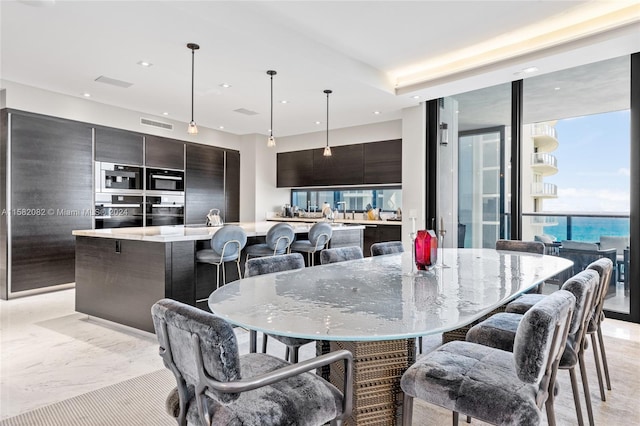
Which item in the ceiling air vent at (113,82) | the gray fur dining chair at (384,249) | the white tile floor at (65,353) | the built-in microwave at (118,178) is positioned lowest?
the white tile floor at (65,353)

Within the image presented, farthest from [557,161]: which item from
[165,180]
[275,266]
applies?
[165,180]

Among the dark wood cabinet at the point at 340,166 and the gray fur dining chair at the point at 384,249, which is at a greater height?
the dark wood cabinet at the point at 340,166

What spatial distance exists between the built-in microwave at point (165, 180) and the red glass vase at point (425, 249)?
5.09 metres

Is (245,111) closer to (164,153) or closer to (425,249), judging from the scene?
(164,153)

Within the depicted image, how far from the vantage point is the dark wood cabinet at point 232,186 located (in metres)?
7.49

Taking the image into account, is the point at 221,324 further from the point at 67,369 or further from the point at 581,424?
the point at 67,369

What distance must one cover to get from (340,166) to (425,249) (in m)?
4.84

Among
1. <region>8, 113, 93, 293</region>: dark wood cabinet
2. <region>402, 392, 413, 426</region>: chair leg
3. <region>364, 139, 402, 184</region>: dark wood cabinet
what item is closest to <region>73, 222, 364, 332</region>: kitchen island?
<region>8, 113, 93, 293</region>: dark wood cabinet

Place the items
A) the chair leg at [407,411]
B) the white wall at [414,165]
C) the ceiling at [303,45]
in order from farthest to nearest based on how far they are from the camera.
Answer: the white wall at [414,165], the ceiling at [303,45], the chair leg at [407,411]

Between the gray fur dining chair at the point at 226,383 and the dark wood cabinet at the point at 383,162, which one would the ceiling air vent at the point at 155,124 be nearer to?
the dark wood cabinet at the point at 383,162

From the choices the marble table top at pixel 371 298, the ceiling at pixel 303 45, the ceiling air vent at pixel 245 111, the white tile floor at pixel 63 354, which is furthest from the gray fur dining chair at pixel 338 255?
the ceiling air vent at pixel 245 111

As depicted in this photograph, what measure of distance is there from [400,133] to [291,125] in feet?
6.49

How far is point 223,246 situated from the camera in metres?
3.39

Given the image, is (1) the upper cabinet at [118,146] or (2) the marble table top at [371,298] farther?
(1) the upper cabinet at [118,146]
